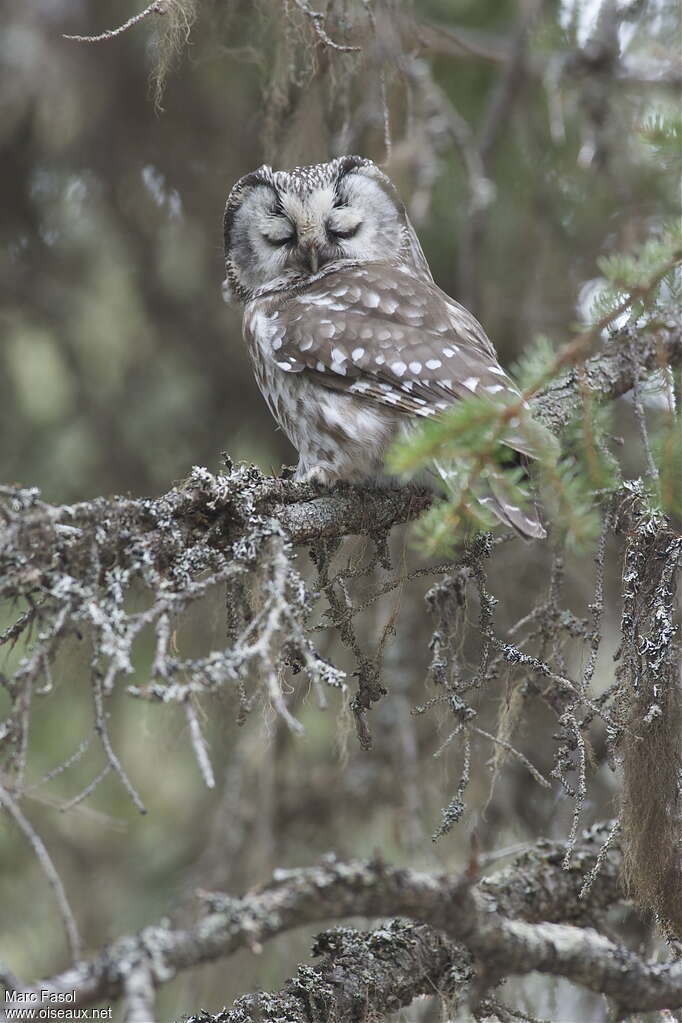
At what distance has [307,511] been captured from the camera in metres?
2.80

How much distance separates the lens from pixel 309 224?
387 centimetres

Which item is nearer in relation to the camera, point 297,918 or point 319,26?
point 297,918

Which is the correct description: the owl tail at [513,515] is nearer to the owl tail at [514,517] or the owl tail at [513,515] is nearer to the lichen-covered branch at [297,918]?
the owl tail at [514,517]

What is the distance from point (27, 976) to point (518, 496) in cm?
322

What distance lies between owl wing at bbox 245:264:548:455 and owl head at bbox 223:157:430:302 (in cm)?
20

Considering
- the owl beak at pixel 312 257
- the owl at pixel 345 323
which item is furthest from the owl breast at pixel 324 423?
the owl beak at pixel 312 257

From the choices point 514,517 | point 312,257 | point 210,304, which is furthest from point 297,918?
point 210,304

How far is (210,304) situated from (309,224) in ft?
4.24

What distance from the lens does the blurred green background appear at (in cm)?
411

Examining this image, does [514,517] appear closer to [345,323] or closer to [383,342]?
[383,342]

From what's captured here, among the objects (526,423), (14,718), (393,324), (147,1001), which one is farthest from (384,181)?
(147,1001)

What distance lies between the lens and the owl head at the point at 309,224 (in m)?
3.83

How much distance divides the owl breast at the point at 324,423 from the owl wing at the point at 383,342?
0.03 m

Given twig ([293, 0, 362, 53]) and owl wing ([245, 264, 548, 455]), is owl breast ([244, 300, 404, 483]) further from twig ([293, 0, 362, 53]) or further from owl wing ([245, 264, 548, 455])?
twig ([293, 0, 362, 53])
